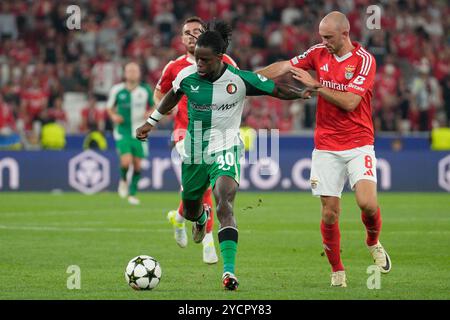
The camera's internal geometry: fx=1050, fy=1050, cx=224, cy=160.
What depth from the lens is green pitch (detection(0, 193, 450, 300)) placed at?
8.91m

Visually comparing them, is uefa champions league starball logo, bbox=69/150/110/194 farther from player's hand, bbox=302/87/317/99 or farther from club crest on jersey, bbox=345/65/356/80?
player's hand, bbox=302/87/317/99

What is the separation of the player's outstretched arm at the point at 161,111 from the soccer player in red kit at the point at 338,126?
0.83 m

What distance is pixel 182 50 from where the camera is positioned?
88.6 feet

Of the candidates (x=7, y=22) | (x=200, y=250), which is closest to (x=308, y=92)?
(x=200, y=250)

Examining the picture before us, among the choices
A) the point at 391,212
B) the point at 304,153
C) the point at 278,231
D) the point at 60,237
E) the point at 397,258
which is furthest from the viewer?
the point at 304,153

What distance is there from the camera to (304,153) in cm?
2258

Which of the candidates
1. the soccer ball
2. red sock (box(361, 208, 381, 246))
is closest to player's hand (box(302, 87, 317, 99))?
red sock (box(361, 208, 381, 246))

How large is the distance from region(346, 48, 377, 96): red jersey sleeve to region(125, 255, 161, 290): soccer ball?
2.34 meters

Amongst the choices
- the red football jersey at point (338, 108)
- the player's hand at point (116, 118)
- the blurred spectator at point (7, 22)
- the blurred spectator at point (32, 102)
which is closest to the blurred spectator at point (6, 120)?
the blurred spectator at point (32, 102)

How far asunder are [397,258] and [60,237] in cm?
468

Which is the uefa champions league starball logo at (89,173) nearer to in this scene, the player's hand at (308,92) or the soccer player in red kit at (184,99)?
the soccer player in red kit at (184,99)

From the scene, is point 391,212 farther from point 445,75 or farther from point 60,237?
point 445,75

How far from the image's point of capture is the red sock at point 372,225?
32.4 ft
